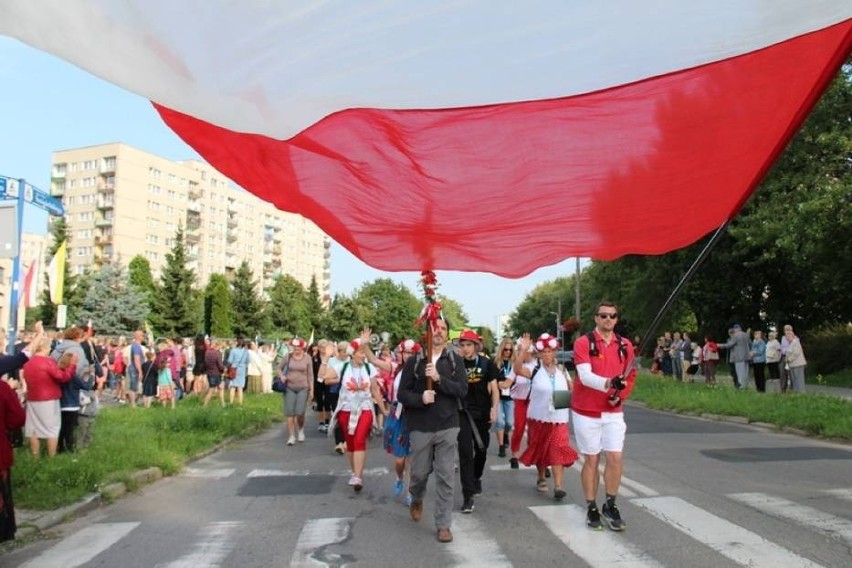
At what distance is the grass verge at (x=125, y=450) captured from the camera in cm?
854

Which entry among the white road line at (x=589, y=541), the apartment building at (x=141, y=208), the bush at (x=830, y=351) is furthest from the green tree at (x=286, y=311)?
the white road line at (x=589, y=541)

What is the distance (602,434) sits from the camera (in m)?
7.01

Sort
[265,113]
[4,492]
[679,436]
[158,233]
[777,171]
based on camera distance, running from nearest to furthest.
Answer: [265,113] < [4,492] < [679,436] < [777,171] < [158,233]

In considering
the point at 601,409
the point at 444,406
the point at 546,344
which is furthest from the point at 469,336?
the point at 601,409

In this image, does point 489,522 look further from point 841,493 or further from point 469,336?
point 841,493

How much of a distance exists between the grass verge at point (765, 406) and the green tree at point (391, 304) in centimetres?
7681

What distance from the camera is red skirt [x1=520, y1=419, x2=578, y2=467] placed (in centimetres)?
858

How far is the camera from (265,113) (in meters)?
3.98

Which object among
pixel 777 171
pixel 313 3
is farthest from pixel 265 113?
pixel 777 171

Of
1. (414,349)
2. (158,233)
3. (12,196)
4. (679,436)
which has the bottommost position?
(679,436)

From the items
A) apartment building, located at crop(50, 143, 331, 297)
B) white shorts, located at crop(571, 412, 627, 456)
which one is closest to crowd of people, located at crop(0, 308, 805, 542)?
white shorts, located at crop(571, 412, 627, 456)

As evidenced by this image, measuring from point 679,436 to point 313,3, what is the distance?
43.0 ft

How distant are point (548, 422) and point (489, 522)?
1.87m

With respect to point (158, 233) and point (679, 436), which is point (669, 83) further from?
point (158, 233)
